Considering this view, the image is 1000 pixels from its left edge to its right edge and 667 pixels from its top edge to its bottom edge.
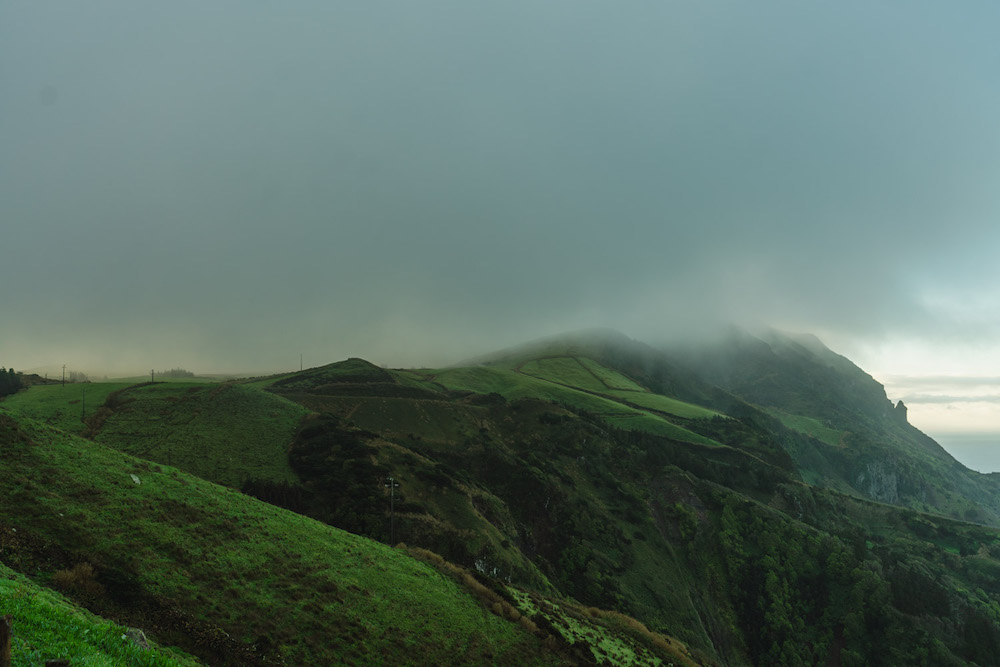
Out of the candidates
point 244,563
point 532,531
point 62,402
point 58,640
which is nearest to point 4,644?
point 58,640

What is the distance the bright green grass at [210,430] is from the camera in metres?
85.9

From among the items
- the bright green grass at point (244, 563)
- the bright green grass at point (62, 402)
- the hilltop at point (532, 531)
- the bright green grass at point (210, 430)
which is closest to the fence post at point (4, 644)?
the hilltop at point (532, 531)

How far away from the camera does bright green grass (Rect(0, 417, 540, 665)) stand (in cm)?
3086

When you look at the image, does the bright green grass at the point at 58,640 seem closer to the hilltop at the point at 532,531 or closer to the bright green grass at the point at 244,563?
the hilltop at the point at 532,531

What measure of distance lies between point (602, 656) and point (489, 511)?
185 ft

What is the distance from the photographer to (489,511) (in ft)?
328

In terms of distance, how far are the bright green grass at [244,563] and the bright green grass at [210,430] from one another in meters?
43.7

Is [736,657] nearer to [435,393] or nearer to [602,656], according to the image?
[602,656]

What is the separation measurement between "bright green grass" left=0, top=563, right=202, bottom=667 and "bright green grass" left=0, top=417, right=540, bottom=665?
1400cm

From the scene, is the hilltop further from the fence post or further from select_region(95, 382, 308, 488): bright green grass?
the fence post

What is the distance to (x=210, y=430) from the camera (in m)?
98.6

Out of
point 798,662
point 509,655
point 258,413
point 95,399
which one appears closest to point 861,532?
point 798,662

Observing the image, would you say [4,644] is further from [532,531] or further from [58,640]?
[532,531]

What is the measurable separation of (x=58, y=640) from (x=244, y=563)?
23.3 m
